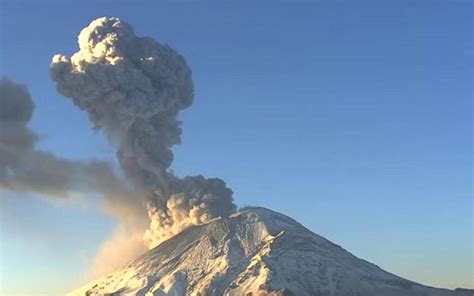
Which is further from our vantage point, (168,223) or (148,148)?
(168,223)

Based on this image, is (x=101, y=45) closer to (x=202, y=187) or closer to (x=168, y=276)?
(x=202, y=187)

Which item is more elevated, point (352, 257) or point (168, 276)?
point (352, 257)

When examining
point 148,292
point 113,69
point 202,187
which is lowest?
point 148,292

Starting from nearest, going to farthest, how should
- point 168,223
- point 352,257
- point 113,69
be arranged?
point 113,69, point 168,223, point 352,257

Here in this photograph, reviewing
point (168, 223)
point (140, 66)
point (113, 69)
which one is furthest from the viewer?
point (168, 223)

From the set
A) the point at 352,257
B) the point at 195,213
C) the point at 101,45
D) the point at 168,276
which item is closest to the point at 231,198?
the point at 195,213

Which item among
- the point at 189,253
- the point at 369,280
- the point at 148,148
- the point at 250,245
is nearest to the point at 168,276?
the point at 189,253
